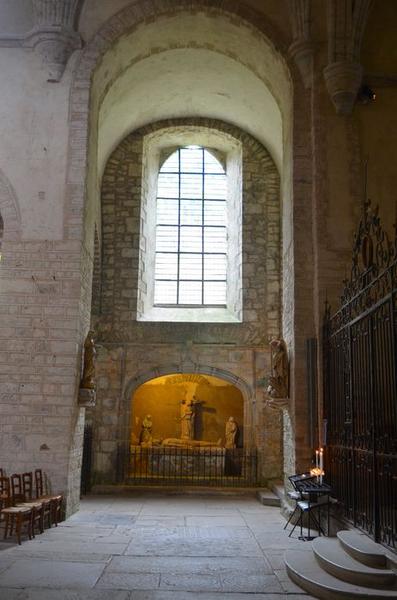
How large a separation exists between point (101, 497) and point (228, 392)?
4.44m

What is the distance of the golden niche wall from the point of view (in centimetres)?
1479

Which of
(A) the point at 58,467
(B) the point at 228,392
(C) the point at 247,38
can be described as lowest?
(A) the point at 58,467

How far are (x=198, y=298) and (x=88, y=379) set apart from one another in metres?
5.41

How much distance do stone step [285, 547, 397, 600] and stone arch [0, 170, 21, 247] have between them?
20.7ft

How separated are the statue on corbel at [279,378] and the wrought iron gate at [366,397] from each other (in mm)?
1138

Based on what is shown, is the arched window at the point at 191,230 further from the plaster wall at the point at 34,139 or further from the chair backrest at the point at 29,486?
the chair backrest at the point at 29,486

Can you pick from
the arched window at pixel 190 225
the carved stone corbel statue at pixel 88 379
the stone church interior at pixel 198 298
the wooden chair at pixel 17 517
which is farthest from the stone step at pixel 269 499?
the wooden chair at pixel 17 517

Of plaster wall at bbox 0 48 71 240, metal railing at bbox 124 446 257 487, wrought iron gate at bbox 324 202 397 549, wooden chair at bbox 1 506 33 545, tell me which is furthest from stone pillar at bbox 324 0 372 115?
wooden chair at bbox 1 506 33 545

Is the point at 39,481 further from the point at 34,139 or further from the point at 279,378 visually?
the point at 34,139

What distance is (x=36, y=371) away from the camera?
936cm

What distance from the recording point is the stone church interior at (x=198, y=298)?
6543 mm

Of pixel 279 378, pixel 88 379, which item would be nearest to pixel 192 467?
pixel 279 378

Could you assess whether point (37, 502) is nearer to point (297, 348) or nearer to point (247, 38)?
point (297, 348)

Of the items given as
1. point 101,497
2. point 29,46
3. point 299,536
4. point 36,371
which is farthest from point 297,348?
point 29,46
